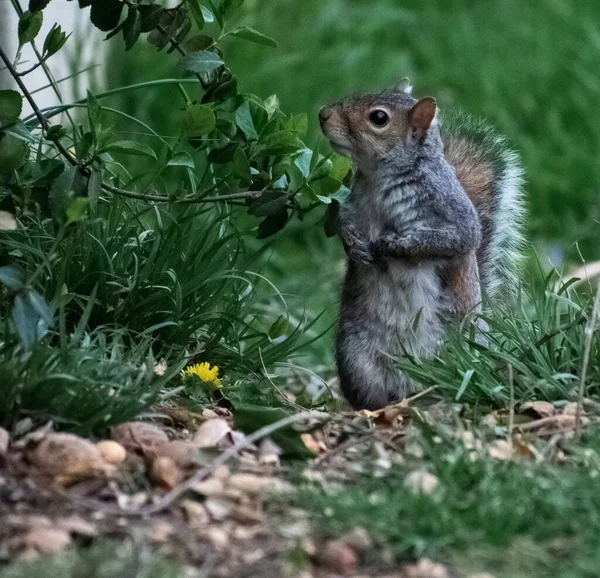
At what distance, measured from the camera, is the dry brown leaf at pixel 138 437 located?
2635 millimetres

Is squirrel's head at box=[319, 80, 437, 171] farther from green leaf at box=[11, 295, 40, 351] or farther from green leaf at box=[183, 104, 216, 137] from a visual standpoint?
green leaf at box=[11, 295, 40, 351]

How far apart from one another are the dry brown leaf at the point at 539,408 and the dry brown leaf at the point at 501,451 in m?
0.27

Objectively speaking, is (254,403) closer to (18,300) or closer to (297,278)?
(18,300)

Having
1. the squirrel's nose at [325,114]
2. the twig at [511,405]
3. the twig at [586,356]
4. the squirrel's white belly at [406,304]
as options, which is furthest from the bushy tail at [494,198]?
the twig at [511,405]

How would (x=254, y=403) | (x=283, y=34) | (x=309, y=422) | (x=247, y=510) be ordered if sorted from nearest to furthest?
1. (x=247, y=510)
2. (x=309, y=422)
3. (x=254, y=403)
4. (x=283, y=34)

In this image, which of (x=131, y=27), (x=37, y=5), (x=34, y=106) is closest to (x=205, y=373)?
(x=34, y=106)

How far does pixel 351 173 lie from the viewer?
408cm

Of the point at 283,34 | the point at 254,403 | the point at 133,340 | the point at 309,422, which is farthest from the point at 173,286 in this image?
the point at 283,34

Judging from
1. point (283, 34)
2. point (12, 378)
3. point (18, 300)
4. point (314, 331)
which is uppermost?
point (283, 34)

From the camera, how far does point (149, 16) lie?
3266mm

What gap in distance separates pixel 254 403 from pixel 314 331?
1712 mm

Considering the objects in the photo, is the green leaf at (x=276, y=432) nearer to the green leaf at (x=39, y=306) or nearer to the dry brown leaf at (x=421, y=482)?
the dry brown leaf at (x=421, y=482)

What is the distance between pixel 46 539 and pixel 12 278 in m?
0.74

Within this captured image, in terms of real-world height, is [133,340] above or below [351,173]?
below
